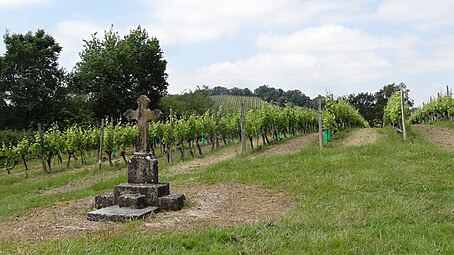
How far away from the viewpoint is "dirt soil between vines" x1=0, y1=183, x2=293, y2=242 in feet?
17.4

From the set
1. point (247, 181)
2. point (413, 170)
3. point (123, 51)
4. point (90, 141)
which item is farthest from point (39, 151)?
point (123, 51)

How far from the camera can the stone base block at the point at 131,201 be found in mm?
6680

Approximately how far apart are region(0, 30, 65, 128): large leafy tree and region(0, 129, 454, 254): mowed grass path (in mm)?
22750

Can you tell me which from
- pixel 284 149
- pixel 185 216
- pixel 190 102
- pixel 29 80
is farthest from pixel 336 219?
pixel 190 102

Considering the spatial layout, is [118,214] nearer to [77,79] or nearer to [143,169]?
[143,169]

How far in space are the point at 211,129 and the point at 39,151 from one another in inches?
306

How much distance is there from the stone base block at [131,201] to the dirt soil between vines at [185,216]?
0.40 metres

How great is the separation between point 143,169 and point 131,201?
0.96 metres

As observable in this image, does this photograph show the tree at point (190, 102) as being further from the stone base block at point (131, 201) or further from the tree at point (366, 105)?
the stone base block at point (131, 201)

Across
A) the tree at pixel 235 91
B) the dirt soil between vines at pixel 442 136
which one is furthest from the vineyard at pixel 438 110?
the tree at pixel 235 91

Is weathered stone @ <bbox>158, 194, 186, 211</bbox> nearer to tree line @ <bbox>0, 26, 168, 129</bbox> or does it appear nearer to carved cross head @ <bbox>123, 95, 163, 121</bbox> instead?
carved cross head @ <bbox>123, 95, 163, 121</bbox>

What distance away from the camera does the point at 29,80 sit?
28859mm

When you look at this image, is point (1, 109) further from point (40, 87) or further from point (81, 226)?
point (81, 226)

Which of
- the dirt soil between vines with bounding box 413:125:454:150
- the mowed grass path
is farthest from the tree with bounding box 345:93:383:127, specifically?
the mowed grass path
